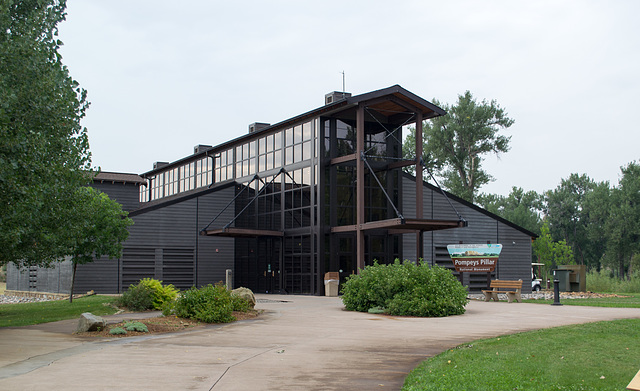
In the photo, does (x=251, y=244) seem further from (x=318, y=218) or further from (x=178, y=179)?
(x=178, y=179)

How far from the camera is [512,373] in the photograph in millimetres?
8078

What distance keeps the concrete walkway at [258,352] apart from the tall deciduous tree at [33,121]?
9.15 feet

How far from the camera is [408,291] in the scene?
61.1ft

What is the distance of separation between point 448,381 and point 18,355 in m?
7.17

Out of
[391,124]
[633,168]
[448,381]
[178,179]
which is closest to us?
[448,381]

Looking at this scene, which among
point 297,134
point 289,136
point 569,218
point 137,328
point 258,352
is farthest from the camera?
point 569,218

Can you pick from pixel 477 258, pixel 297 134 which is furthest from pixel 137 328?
pixel 297 134

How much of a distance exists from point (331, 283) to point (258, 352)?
18.3 meters

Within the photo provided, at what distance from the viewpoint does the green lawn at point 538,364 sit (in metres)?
7.48

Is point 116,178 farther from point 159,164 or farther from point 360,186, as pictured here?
point 360,186

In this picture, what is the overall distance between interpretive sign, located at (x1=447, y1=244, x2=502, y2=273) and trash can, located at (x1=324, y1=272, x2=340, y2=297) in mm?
5559

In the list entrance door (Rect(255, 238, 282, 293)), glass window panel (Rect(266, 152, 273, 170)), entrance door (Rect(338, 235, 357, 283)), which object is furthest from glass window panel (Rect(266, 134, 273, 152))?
entrance door (Rect(338, 235, 357, 283))

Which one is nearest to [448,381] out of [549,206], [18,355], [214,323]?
[18,355]

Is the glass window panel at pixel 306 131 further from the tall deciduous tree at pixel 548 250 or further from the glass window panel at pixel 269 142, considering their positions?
the tall deciduous tree at pixel 548 250
